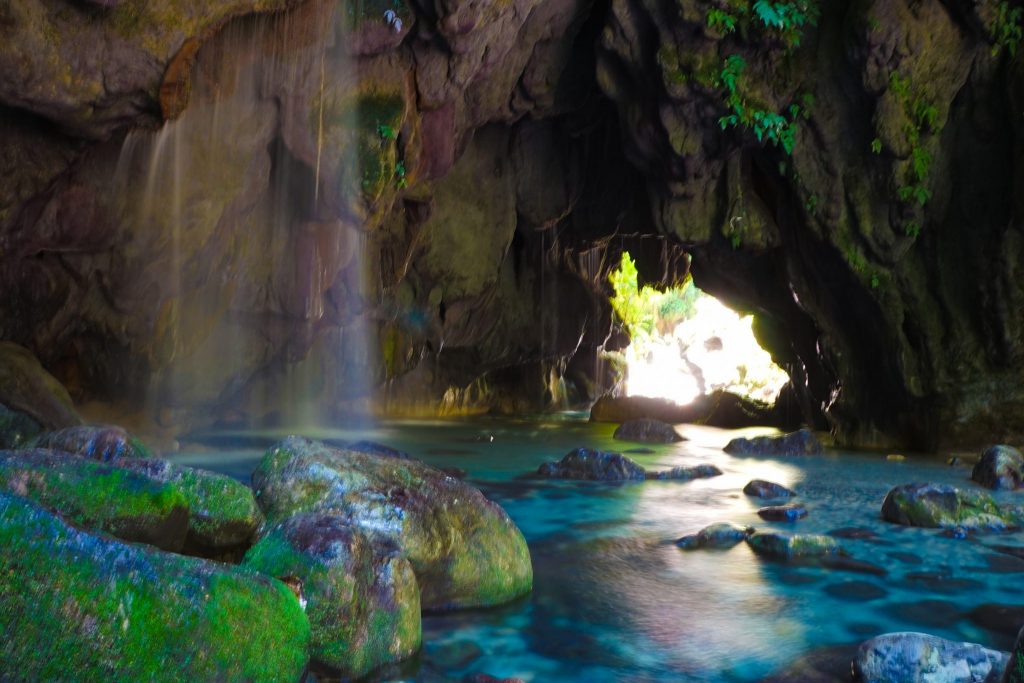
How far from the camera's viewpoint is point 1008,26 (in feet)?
41.8

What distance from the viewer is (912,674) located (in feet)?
13.1

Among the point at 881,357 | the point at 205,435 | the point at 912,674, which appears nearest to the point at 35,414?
the point at 205,435

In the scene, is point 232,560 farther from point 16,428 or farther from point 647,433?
point 647,433

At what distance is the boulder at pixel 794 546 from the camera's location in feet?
21.8

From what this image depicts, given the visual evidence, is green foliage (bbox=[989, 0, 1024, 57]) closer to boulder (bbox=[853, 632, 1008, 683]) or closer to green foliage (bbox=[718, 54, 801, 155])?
green foliage (bbox=[718, 54, 801, 155])

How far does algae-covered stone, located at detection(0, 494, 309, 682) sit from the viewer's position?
2768 mm

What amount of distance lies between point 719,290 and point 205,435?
10.9 meters

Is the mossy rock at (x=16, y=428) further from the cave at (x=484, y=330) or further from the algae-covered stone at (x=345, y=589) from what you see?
the algae-covered stone at (x=345, y=589)

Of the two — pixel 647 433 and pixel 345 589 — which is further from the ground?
pixel 647 433

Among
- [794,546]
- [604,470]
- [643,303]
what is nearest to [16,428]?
[604,470]

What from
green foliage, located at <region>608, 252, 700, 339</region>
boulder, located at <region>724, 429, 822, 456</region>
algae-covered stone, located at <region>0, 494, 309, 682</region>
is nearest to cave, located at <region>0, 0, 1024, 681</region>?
algae-covered stone, located at <region>0, 494, 309, 682</region>

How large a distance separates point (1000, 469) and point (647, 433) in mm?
7677

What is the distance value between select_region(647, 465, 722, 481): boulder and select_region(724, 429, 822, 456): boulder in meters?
3.41

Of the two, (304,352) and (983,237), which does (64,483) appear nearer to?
(304,352)
